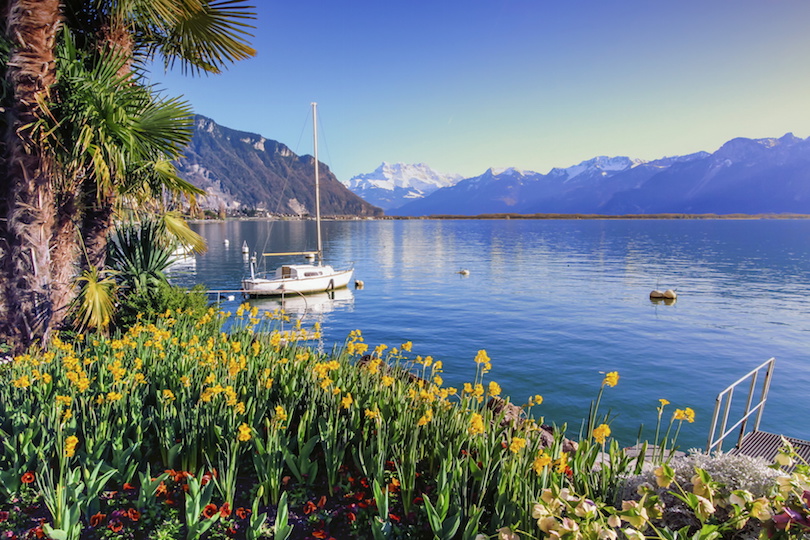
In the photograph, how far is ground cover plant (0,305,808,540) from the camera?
2824 millimetres

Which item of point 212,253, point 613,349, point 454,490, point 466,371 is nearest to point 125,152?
point 454,490

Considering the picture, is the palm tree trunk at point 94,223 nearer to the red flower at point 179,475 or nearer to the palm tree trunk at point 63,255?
the palm tree trunk at point 63,255

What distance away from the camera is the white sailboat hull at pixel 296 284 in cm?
2980

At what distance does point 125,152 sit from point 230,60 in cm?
386

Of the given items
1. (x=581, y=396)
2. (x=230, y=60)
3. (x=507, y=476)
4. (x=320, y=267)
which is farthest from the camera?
(x=320, y=267)

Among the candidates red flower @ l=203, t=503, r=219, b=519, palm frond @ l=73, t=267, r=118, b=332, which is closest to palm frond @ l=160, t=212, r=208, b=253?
palm frond @ l=73, t=267, r=118, b=332

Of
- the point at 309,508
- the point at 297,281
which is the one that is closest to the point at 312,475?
the point at 309,508

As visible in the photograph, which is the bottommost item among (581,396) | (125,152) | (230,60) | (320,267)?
(581,396)

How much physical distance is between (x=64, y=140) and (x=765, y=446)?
1233cm

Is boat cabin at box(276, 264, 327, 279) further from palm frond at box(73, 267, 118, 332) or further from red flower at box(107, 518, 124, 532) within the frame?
red flower at box(107, 518, 124, 532)

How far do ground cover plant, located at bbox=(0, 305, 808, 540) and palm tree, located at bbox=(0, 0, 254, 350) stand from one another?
3.43 m

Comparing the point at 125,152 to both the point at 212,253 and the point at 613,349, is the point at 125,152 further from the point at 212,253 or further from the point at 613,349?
the point at 212,253

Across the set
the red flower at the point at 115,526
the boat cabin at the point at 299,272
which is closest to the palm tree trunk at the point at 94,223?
the red flower at the point at 115,526

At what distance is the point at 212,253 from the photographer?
6438 cm
